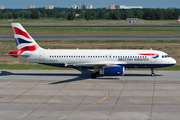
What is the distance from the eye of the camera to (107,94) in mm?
33188

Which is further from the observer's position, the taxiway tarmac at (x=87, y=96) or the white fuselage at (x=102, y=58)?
the white fuselage at (x=102, y=58)

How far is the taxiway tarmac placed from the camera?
26.0 meters

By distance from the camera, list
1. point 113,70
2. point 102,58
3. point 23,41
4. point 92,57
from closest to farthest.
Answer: point 113,70
point 102,58
point 92,57
point 23,41

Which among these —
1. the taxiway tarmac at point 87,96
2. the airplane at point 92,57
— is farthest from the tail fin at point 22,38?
the taxiway tarmac at point 87,96

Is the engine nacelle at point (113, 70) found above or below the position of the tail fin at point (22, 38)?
below

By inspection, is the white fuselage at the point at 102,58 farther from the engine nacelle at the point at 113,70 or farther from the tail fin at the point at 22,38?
the engine nacelle at the point at 113,70

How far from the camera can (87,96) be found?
3231cm

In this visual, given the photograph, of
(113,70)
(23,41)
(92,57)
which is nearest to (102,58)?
(92,57)

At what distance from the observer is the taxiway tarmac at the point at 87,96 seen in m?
26.0

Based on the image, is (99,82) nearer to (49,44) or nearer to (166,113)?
(166,113)

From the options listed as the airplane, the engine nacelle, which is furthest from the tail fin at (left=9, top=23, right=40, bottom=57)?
the engine nacelle

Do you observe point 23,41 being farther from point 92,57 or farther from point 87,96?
point 87,96

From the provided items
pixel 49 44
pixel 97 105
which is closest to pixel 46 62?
pixel 97 105

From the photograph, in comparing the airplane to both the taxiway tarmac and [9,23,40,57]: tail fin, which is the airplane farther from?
the taxiway tarmac
